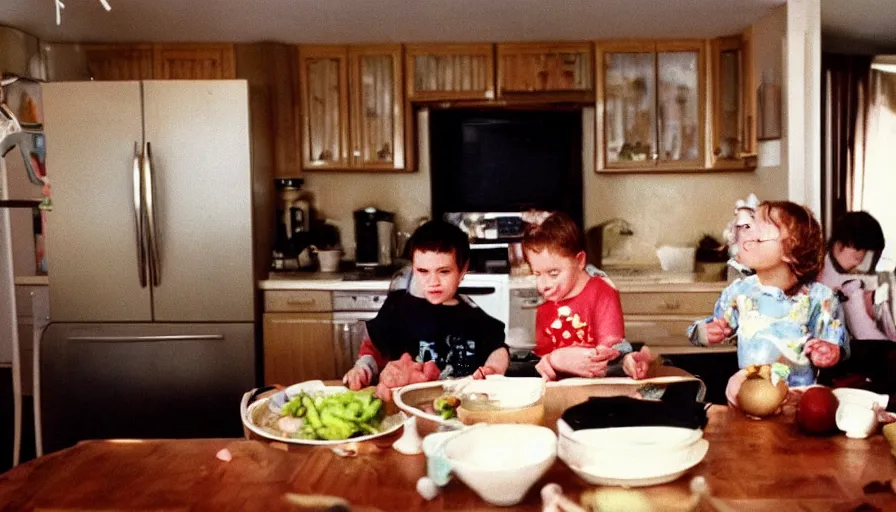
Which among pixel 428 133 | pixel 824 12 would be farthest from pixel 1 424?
pixel 824 12

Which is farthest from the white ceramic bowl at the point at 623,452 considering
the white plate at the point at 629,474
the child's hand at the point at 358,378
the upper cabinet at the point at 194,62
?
the upper cabinet at the point at 194,62

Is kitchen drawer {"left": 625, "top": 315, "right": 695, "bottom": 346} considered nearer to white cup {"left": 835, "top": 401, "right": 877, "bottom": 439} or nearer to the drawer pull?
the drawer pull

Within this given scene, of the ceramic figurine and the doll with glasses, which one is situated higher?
the doll with glasses

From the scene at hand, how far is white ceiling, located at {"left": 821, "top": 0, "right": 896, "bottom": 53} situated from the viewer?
370 centimetres

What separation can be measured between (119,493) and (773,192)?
3.43 m

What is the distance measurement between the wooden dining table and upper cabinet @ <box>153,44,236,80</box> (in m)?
2.92

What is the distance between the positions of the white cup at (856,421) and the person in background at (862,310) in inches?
40.4

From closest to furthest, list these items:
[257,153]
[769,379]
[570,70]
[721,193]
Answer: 1. [769,379]
2. [257,153]
3. [570,70]
4. [721,193]

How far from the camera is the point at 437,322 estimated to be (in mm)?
2182

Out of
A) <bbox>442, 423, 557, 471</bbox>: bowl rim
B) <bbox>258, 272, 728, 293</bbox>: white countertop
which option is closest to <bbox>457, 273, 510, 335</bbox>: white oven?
<bbox>258, 272, 728, 293</bbox>: white countertop

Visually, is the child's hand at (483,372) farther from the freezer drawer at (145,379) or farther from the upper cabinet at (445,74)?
the upper cabinet at (445,74)

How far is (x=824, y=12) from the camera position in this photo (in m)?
3.81

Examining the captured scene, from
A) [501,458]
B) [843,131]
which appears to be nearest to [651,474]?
[501,458]

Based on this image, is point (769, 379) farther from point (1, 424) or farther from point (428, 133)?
point (1, 424)
